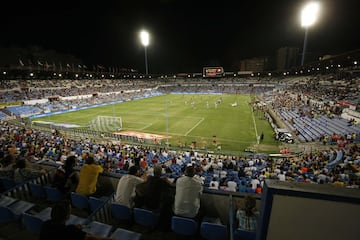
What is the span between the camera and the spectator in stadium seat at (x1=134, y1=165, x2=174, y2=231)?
4.21m

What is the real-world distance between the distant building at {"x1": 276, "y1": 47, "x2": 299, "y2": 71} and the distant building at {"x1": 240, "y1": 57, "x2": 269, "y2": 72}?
50.4ft

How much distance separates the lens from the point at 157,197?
4.37m

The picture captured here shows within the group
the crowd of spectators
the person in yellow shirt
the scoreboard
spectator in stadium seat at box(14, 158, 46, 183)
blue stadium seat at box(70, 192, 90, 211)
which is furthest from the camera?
the scoreboard

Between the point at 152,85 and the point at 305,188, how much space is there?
9008 centimetres

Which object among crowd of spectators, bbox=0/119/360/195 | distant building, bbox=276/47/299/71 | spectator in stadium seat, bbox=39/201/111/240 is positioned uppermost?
distant building, bbox=276/47/299/71

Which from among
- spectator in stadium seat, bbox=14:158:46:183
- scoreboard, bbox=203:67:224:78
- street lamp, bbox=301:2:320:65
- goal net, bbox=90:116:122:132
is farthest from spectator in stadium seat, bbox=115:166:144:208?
scoreboard, bbox=203:67:224:78

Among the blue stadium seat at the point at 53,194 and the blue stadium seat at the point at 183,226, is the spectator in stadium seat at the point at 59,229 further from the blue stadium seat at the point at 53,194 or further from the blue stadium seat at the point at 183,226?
the blue stadium seat at the point at 53,194

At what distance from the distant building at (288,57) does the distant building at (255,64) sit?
15366 mm

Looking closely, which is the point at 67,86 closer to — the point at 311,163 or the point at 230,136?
the point at 230,136

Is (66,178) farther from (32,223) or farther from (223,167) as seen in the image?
(223,167)

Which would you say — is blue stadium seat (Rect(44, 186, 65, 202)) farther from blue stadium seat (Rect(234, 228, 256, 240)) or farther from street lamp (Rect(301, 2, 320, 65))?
street lamp (Rect(301, 2, 320, 65))

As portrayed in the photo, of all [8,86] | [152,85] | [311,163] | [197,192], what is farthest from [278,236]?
[152,85]

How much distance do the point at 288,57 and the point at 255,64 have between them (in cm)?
2706

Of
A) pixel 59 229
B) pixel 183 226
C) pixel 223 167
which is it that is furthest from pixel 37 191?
pixel 223 167
